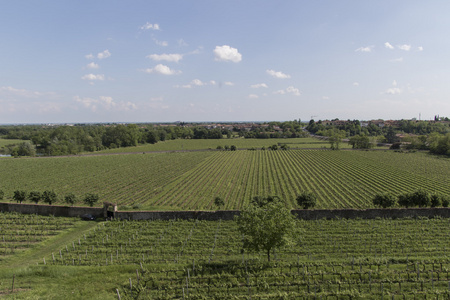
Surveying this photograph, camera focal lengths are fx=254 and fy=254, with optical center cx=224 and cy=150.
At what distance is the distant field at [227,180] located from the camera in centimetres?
4169

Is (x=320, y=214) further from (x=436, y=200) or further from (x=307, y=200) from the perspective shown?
(x=436, y=200)

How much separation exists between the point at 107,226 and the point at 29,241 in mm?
6653

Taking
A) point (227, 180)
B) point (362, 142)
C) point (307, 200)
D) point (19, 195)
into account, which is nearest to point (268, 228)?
point (307, 200)

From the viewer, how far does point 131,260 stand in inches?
752

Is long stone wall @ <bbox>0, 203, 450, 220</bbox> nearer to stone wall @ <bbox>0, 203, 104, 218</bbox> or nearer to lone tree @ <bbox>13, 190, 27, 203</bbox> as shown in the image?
stone wall @ <bbox>0, 203, 104, 218</bbox>

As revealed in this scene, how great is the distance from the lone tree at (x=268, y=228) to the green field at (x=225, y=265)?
154 centimetres

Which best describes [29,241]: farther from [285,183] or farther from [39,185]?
[285,183]

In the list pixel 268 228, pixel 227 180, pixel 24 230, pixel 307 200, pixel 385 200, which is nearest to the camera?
pixel 268 228

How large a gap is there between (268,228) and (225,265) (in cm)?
401

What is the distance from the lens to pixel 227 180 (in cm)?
5450

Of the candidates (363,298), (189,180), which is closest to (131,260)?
(363,298)

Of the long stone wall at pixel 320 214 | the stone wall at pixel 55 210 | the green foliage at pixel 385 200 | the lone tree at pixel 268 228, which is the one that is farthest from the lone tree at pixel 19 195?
the green foliage at pixel 385 200

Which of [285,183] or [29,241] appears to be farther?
[285,183]

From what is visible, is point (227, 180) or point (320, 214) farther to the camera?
point (227, 180)
